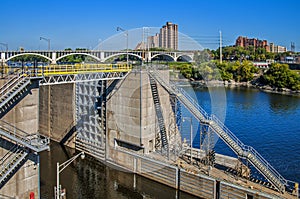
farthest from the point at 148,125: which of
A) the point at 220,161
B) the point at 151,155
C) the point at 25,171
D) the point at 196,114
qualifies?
the point at 25,171

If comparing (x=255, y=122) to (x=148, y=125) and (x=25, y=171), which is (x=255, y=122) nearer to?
(x=148, y=125)

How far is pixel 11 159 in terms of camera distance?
16062mm

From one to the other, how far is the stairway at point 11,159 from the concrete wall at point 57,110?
14.6 metres

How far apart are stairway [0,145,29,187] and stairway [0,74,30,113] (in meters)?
2.06

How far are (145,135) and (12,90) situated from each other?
11320 mm

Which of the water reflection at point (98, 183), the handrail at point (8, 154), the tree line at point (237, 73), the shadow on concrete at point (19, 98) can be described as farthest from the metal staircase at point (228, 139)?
the tree line at point (237, 73)

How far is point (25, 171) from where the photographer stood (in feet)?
56.0

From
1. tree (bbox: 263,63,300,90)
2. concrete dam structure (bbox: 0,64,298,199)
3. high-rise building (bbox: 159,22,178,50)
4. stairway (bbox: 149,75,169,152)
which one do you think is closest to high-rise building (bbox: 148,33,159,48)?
high-rise building (bbox: 159,22,178,50)

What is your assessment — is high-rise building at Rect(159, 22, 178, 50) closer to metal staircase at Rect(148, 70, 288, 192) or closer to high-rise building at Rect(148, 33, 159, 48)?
high-rise building at Rect(148, 33, 159, 48)

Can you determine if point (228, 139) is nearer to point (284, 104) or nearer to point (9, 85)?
point (9, 85)

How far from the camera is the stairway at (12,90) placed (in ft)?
49.8

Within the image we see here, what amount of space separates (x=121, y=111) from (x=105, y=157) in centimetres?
450

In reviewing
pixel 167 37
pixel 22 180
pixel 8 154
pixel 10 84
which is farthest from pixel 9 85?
pixel 167 37

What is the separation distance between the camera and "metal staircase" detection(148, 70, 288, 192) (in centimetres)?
2006
